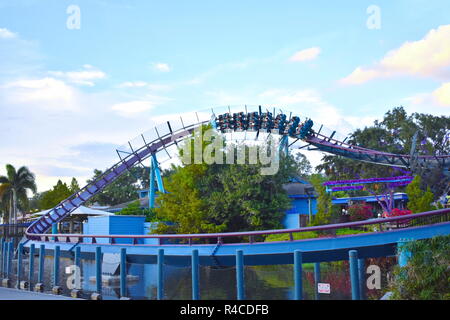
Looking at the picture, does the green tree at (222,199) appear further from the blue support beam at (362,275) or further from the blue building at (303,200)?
the blue support beam at (362,275)

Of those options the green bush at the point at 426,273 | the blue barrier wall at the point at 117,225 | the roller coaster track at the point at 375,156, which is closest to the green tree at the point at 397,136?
the roller coaster track at the point at 375,156

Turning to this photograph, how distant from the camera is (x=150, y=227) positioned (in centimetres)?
3494

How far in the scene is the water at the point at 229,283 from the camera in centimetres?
1964

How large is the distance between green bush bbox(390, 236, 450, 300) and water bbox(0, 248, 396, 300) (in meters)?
4.12

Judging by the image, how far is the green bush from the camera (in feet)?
39.2

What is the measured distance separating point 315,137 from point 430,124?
19706mm

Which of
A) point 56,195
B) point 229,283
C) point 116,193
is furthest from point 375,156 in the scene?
point 116,193

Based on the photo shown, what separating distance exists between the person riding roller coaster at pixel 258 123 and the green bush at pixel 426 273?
1027 inches

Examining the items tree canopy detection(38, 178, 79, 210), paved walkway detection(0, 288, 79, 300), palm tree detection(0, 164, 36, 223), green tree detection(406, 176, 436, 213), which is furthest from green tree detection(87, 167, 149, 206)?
paved walkway detection(0, 288, 79, 300)

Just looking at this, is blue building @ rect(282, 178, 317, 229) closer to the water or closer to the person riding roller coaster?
the person riding roller coaster

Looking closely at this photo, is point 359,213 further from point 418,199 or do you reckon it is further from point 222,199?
point 222,199

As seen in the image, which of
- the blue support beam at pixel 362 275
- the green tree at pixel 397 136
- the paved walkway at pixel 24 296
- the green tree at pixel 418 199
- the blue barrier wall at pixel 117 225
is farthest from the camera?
the green tree at pixel 397 136

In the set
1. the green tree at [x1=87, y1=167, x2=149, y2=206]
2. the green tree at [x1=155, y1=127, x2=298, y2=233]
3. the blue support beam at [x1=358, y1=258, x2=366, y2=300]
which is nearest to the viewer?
the blue support beam at [x1=358, y1=258, x2=366, y2=300]

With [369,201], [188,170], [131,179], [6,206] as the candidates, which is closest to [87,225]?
[188,170]
